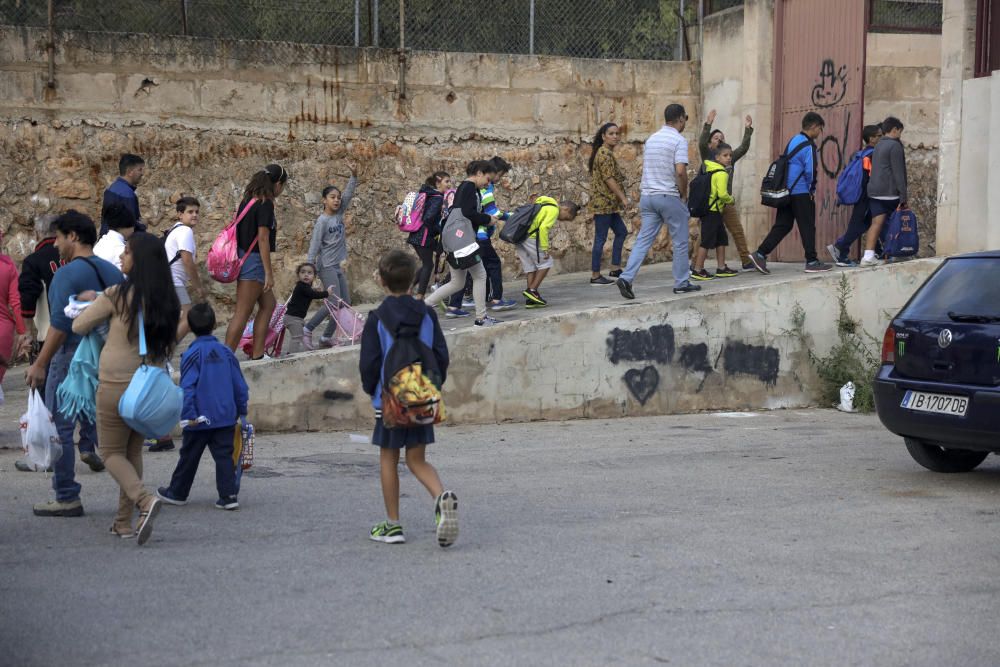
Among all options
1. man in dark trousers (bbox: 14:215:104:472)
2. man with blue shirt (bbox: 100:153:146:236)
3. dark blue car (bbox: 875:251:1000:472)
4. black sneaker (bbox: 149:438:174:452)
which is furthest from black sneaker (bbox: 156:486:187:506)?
dark blue car (bbox: 875:251:1000:472)

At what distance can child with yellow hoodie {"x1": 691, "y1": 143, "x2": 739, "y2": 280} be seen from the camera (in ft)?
44.8

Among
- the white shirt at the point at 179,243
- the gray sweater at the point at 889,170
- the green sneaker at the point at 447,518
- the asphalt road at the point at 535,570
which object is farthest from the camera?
the gray sweater at the point at 889,170

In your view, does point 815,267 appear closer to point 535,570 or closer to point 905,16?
point 905,16

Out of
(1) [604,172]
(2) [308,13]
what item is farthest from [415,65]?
(1) [604,172]

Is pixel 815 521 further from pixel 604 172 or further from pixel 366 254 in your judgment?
pixel 366 254

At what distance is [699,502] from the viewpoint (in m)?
7.89

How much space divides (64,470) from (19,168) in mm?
8219

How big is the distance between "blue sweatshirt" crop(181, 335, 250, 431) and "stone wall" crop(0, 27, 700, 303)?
7.34 metres

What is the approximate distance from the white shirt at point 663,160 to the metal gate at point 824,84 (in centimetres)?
334

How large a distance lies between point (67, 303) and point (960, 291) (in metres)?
5.65

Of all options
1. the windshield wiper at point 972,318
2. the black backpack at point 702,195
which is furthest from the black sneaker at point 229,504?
the black backpack at point 702,195

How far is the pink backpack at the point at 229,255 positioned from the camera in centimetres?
1045

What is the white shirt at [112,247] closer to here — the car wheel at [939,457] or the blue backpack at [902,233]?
the car wheel at [939,457]

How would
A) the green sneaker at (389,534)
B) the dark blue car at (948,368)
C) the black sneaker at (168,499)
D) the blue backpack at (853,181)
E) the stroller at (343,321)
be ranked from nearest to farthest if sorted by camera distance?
1. the green sneaker at (389,534)
2. the black sneaker at (168,499)
3. the dark blue car at (948,368)
4. the stroller at (343,321)
5. the blue backpack at (853,181)
